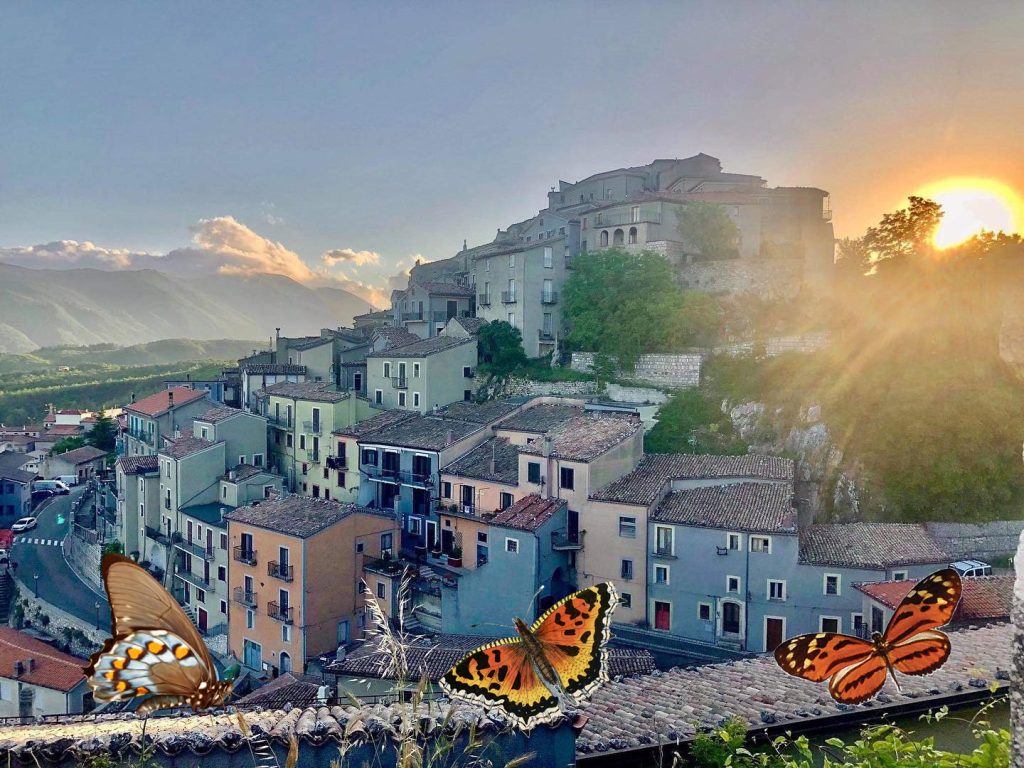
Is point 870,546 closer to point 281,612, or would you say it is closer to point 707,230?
point 281,612

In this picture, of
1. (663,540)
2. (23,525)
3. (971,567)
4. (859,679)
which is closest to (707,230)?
(663,540)

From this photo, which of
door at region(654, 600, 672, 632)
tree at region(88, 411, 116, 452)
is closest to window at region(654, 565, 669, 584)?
door at region(654, 600, 672, 632)

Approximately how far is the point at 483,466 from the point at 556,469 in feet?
13.6

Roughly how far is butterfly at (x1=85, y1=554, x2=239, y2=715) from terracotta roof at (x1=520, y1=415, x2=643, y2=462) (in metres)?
21.3

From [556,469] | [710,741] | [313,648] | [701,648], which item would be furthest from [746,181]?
[710,741]

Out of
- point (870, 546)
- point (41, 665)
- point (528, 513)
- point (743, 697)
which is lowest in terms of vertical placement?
point (41, 665)

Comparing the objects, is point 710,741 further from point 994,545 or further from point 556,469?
point 994,545

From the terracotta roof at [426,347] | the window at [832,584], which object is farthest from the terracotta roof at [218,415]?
the window at [832,584]

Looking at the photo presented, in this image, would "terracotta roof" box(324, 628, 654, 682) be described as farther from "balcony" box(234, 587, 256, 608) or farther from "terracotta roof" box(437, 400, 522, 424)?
"terracotta roof" box(437, 400, 522, 424)

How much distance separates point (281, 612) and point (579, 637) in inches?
957

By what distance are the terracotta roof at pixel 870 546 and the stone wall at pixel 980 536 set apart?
1.07 m

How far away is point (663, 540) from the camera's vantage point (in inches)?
978

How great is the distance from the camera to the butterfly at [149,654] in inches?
192

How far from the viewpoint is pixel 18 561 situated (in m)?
43.3
